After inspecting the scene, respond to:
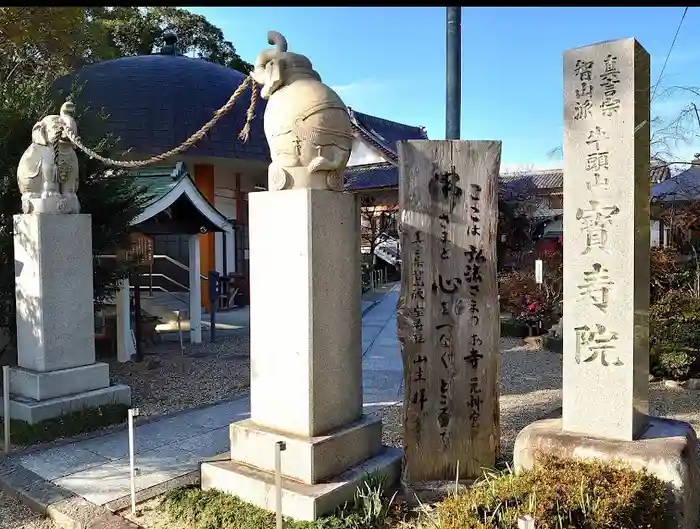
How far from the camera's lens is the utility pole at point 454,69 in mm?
6902

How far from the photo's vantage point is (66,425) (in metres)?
5.84

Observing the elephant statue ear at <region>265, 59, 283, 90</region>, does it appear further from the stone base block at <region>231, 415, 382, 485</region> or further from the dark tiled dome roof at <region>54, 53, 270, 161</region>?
the dark tiled dome roof at <region>54, 53, 270, 161</region>

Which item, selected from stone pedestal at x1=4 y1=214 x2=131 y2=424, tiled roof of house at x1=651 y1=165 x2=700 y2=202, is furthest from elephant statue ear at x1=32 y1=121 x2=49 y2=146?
tiled roof of house at x1=651 y1=165 x2=700 y2=202

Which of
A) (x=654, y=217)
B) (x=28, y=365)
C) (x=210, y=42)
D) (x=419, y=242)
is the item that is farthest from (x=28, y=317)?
(x=210, y=42)

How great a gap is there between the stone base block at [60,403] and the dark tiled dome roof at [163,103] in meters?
10.7

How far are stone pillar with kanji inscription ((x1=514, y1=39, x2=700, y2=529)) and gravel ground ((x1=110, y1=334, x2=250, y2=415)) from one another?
480 centimetres

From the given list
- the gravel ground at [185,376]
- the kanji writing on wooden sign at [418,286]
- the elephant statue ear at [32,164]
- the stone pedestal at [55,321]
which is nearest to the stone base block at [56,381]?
the stone pedestal at [55,321]

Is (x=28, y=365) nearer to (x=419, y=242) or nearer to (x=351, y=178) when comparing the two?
(x=419, y=242)

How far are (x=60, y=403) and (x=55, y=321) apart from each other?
2.90 ft

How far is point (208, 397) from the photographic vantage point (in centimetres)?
748

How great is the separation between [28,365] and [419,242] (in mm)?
4754

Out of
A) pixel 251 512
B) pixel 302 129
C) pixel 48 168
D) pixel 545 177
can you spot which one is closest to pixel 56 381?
pixel 48 168

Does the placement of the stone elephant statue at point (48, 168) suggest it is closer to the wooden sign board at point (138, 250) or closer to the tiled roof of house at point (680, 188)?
the wooden sign board at point (138, 250)

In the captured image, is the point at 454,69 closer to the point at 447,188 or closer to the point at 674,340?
the point at 447,188
